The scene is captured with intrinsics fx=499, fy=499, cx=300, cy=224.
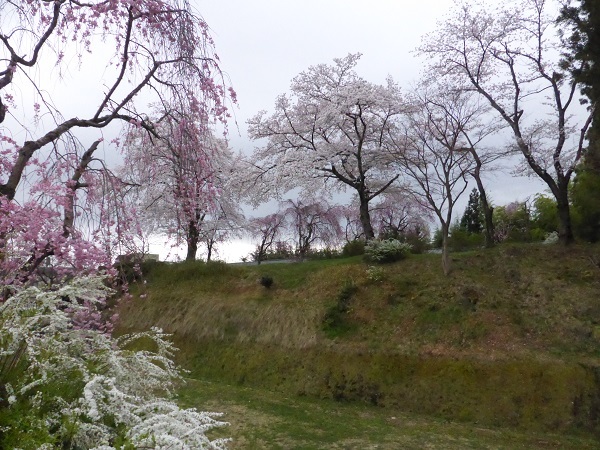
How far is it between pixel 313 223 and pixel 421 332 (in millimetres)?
12969

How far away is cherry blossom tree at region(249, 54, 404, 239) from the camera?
52.1 feet

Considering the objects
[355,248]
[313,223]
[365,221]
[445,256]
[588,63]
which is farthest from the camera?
[313,223]

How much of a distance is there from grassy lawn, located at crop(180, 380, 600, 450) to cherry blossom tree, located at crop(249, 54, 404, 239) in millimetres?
7793

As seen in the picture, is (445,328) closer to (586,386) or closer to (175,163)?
(586,386)

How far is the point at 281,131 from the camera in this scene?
17703 millimetres

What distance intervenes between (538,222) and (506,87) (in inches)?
322

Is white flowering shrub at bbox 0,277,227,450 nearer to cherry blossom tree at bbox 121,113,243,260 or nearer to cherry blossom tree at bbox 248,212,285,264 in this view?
cherry blossom tree at bbox 121,113,243,260

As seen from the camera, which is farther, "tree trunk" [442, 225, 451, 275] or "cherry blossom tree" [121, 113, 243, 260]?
"tree trunk" [442, 225, 451, 275]

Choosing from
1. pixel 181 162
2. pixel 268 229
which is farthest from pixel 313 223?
pixel 181 162

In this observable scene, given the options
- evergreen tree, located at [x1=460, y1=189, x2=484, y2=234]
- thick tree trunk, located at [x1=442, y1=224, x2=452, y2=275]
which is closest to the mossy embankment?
thick tree trunk, located at [x1=442, y1=224, x2=452, y2=275]

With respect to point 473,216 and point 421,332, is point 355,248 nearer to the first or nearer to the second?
point 421,332

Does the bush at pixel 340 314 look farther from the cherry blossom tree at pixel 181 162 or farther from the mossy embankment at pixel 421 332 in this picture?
the cherry blossom tree at pixel 181 162

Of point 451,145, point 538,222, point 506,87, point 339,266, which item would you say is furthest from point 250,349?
point 538,222

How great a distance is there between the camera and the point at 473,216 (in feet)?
91.5
